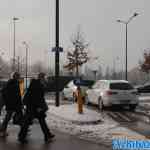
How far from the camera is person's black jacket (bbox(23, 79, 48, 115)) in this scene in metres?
11.1

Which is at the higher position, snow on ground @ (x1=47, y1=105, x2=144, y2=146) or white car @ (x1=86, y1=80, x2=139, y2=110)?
white car @ (x1=86, y1=80, x2=139, y2=110)

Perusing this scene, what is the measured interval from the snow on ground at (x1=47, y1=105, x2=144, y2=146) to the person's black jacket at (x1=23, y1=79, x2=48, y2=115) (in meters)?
1.50

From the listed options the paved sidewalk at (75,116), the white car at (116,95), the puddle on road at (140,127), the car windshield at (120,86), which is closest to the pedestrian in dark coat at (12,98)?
the paved sidewalk at (75,116)

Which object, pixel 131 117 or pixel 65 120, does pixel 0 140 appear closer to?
pixel 65 120

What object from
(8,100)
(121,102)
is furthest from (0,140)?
(121,102)

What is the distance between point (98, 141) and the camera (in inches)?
426

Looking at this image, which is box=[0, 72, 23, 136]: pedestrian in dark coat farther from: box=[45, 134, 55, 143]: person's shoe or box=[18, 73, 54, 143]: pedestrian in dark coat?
box=[45, 134, 55, 143]: person's shoe

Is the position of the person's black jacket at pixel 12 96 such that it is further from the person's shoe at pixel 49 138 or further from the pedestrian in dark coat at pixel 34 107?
the person's shoe at pixel 49 138

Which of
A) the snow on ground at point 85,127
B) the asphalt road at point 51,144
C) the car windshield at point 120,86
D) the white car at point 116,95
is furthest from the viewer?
the car windshield at point 120,86

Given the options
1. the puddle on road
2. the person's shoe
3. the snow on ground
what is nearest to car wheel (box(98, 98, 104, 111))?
the snow on ground

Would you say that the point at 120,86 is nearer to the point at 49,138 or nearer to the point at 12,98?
the point at 12,98

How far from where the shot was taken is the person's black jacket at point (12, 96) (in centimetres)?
1186

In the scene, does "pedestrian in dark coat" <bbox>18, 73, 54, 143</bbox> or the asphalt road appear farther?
"pedestrian in dark coat" <bbox>18, 73, 54, 143</bbox>

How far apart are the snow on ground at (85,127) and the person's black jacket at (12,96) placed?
1.81 m
